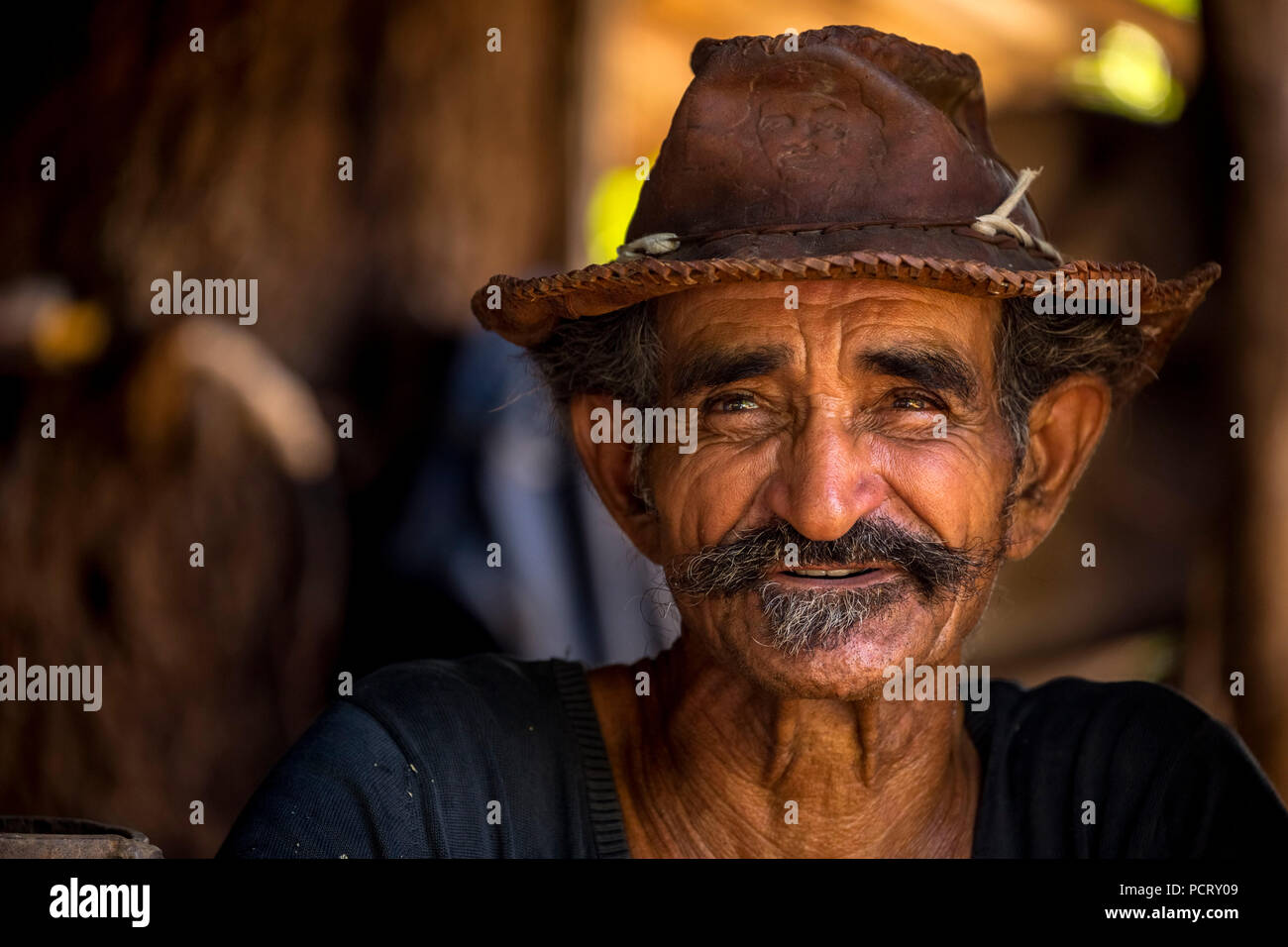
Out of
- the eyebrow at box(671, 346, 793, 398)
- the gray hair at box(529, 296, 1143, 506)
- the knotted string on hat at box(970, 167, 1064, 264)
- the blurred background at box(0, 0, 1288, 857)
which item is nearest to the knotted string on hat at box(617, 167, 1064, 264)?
the knotted string on hat at box(970, 167, 1064, 264)

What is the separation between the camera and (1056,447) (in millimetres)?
2975

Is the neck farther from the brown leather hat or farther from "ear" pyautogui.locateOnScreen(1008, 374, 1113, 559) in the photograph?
the brown leather hat

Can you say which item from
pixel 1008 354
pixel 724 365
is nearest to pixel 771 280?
pixel 724 365

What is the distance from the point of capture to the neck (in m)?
2.70

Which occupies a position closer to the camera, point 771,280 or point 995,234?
point 771,280

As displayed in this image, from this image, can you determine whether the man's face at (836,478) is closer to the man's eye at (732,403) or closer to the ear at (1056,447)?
the man's eye at (732,403)

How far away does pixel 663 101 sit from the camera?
7.36 m

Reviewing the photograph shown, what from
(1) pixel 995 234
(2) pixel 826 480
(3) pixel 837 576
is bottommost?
(3) pixel 837 576

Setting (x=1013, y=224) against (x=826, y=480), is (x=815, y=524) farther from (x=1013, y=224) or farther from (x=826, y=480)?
(x=1013, y=224)

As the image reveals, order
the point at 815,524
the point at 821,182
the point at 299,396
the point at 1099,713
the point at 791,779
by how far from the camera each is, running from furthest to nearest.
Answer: the point at 299,396 < the point at 1099,713 < the point at 791,779 < the point at 821,182 < the point at 815,524

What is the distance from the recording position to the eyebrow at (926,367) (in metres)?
2.53

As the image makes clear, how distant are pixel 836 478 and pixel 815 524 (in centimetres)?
9

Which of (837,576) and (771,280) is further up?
(771,280)
